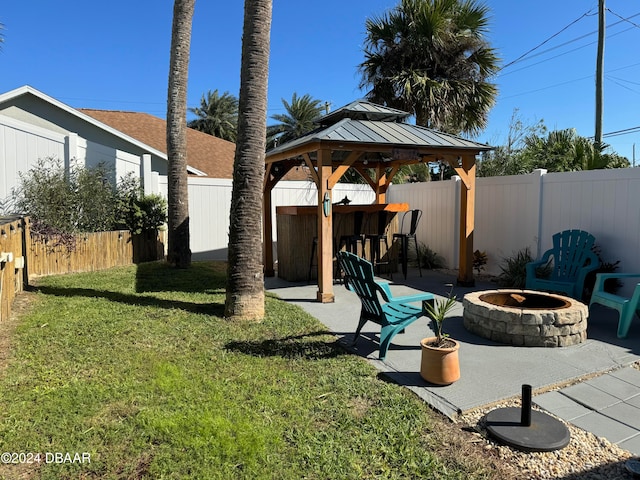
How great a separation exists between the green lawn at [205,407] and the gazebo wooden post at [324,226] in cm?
142

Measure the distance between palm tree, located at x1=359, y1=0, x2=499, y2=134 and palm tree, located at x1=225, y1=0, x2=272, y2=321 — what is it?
706cm

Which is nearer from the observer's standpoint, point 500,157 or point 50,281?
point 50,281

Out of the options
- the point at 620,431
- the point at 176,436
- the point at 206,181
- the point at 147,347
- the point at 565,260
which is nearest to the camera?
the point at 176,436

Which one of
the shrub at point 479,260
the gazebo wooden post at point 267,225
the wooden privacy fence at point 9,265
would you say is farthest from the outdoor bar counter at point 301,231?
the wooden privacy fence at point 9,265

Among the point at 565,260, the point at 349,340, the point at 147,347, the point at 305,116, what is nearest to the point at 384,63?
the point at 565,260

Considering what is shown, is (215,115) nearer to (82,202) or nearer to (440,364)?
(82,202)

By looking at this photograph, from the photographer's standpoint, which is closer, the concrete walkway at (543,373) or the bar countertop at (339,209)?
the concrete walkway at (543,373)

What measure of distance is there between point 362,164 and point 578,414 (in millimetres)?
7651

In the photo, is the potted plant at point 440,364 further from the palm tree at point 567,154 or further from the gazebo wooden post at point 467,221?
the palm tree at point 567,154

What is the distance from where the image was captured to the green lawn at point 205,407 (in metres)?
2.44

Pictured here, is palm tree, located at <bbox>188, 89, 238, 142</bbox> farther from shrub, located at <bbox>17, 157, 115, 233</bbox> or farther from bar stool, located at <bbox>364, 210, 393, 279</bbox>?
bar stool, located at <bbox>364, 210, 393, 279</bbox>

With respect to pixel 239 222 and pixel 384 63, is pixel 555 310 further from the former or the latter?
pixel 384 63

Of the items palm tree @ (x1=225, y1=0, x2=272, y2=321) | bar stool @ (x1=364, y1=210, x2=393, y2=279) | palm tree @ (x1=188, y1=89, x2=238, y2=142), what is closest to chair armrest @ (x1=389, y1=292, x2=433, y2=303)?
palm tree @ (x1=225, y1=0, x2=272, y2=321)

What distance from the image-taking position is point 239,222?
5.19 m
